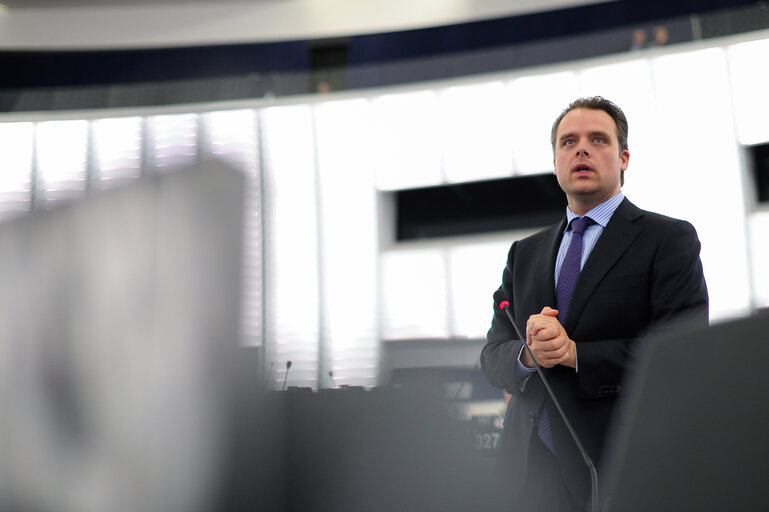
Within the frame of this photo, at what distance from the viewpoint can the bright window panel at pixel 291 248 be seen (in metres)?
3.35

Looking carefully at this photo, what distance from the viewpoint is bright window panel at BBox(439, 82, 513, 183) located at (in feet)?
10.8

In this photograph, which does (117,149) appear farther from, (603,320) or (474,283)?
(603,320)

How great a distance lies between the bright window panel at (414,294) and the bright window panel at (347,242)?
7cm

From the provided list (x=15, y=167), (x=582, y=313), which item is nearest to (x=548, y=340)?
(x=582, y=313)

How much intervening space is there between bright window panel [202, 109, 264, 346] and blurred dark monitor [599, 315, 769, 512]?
10.3 ft

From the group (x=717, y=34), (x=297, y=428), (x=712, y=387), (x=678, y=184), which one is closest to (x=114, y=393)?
(x=297, y=428)

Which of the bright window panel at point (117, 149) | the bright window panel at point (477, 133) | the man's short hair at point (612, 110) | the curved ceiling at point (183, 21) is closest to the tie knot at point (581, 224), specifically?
the man's short hair at point (612, 110)

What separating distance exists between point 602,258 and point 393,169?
213cm

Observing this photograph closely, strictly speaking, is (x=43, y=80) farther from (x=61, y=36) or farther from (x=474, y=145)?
(x=474, y=145)

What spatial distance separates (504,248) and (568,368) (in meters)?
1.79

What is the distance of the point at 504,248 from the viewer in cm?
314

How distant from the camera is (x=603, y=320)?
139 cm

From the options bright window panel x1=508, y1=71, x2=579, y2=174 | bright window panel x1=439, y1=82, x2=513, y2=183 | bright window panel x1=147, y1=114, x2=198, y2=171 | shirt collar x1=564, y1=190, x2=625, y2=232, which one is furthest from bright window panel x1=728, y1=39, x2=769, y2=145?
bright window panel x1=147, y1=114, x2=198, y2=171

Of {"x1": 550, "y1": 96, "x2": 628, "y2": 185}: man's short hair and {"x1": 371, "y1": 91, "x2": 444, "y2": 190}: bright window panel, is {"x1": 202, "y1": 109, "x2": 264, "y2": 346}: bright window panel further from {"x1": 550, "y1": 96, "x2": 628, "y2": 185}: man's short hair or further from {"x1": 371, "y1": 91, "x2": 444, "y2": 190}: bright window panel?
{"x1": 550, "y1": 96, "x2": 628, "y2": 185}: man's short hair
